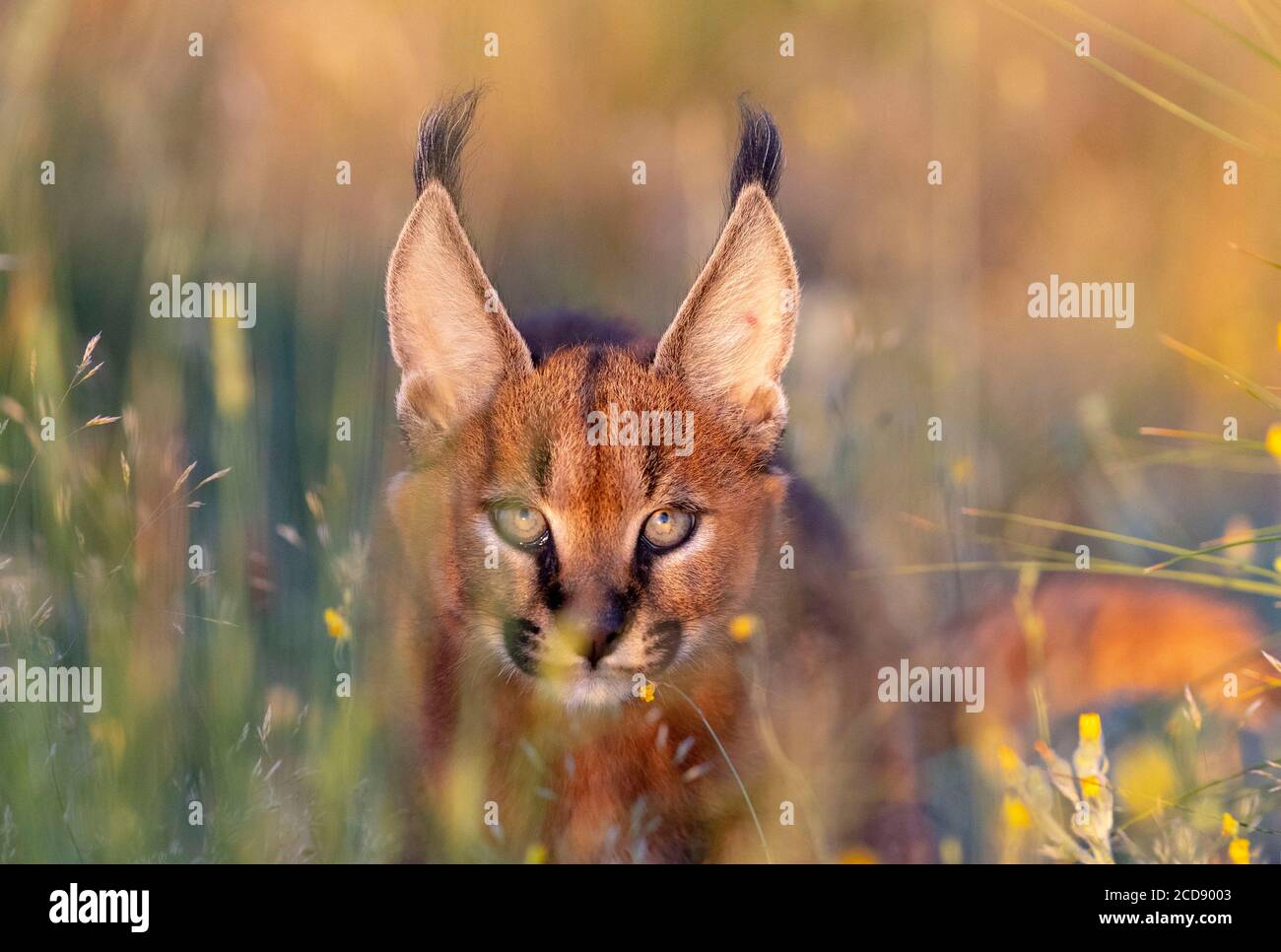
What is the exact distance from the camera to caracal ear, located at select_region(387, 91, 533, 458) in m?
3.33

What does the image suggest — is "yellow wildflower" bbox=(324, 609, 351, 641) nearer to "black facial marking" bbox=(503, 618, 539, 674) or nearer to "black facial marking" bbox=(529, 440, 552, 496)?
"black facial marking" bbox=(503, 618, 539, 674)

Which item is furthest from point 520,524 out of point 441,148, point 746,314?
point 441,148

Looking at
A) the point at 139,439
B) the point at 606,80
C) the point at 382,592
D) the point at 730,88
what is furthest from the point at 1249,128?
the point at 139,439

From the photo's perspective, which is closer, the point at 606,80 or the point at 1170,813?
the point at 1170,813

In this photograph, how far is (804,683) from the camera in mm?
3553

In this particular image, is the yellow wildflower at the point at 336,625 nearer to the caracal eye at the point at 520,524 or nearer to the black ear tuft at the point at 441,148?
the caracal eye at the point at 520,524

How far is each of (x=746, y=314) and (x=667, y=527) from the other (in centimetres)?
58

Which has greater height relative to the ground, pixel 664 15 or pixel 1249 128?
pixel 664 15

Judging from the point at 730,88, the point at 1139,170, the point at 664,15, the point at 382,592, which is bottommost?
the point at 382,592

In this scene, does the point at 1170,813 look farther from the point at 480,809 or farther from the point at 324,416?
the point at 324,416

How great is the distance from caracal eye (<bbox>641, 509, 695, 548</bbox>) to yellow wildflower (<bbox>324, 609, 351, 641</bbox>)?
83 cm

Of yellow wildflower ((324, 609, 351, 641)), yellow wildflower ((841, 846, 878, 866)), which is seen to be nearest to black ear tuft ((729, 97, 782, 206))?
yellow wildflower ((324, 609, 351, 641))

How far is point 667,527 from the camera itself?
11.0 feet

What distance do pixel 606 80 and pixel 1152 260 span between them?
1.60 metres
